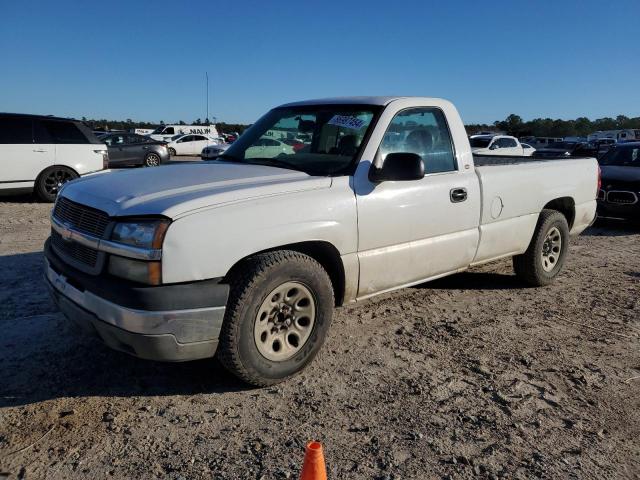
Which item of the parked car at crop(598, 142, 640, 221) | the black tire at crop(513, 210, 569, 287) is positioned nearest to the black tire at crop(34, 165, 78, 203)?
the black tire at crop(513, 210, 569, 287)

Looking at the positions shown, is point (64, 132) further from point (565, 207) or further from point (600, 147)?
point (600, 147)

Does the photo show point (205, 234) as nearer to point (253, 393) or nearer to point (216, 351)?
point (216, 351)

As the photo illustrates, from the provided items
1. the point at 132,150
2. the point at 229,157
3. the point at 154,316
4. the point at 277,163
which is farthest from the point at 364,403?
the point at 132,150

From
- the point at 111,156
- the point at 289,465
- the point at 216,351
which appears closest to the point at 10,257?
the point at 216,351

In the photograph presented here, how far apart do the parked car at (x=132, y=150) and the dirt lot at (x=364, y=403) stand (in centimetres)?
1802

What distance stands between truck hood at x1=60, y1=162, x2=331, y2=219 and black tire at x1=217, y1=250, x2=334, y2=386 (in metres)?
0.43

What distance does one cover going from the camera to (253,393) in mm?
3352

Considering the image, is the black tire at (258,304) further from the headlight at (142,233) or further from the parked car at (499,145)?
the parked car at (499,145)

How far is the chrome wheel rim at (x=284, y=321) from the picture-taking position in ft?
10.8

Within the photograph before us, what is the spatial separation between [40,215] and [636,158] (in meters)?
11.0

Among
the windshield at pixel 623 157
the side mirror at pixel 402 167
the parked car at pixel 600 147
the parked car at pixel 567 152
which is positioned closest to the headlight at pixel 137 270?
the side mirror at pixel 402 167

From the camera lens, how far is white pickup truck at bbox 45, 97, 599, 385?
2.93 m

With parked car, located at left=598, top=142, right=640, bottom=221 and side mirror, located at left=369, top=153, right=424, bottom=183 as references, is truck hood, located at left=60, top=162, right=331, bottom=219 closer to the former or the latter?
side mirror, located at left=369, top=153, right=424, bottom=183

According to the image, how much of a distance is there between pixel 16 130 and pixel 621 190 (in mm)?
11204
